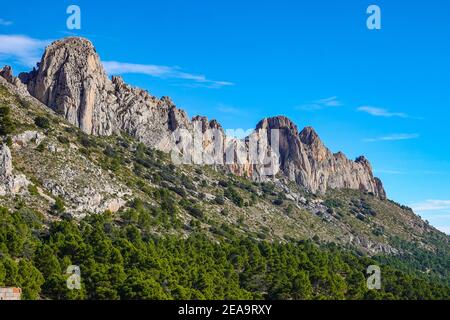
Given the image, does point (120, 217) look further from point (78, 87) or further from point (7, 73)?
point (7, 73)

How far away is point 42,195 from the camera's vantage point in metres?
111

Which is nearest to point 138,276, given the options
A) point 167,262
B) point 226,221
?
point 167,262

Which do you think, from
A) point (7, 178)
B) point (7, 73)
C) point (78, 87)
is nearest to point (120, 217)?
point (7, 178)

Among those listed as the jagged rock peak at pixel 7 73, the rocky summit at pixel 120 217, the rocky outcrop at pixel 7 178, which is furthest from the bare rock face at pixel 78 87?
the rocky outcrop at pixel 7 178

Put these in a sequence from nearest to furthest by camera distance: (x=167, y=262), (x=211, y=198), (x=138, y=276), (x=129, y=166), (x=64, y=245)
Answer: (x=138, y=276) → (x=64, y=245) → (x=167, y=262) → (x=129, y=166) → (x=211, y=198)

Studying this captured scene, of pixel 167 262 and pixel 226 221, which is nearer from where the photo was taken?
pixel 167 262

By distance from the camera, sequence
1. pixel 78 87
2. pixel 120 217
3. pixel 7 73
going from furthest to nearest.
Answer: pixel 78 87, pixel 7 73, pixel 120 217

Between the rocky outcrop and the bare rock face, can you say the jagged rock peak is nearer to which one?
the bare rock face

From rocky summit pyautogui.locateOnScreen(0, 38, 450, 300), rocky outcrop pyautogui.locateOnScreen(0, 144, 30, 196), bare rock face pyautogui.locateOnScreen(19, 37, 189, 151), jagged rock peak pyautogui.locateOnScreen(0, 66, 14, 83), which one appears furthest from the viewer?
bare rock face pyautogui.locateOnScreen(19, 37, 189, 151)

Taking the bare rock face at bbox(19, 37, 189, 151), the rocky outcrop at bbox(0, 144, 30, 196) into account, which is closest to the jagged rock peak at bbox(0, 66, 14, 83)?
the bare rock face at bbox(19, 37, 189, 151)

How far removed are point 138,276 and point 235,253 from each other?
3704 centimetres

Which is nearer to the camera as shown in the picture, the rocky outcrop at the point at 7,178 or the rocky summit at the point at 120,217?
the rocky summit at the point at 120,217

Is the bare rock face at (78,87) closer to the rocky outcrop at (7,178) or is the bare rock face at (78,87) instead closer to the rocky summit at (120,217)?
the rocky summit at (120,217)
